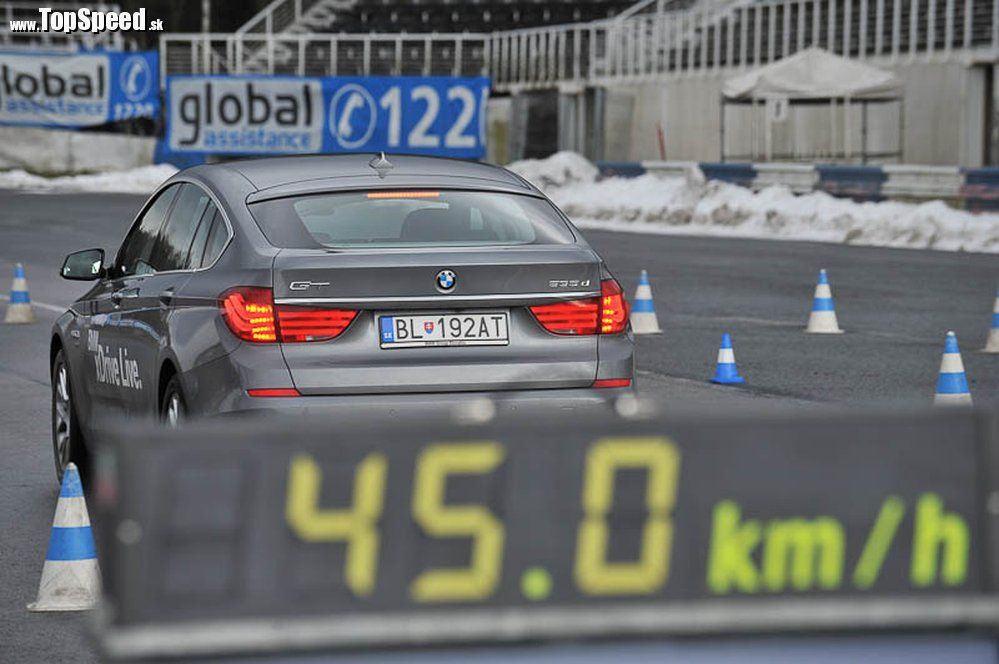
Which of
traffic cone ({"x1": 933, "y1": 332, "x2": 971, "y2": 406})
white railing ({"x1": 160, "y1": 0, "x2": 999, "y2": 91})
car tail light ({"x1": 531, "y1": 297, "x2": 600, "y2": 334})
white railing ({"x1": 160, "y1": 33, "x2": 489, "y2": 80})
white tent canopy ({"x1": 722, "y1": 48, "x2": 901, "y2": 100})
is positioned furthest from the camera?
white railing ({"x1": 160, "y1": 33, "x2": 489, "y2": 80})

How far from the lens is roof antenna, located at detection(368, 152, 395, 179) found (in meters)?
8.19

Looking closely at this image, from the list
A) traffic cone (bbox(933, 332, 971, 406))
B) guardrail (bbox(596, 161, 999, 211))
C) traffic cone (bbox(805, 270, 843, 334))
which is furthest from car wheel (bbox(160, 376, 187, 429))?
guardrail (bbox(596, 161, 999, 211))

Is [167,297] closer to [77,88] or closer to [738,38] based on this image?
[738,38]

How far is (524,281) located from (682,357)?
24.2ft

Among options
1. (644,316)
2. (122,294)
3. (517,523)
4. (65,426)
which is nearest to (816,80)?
(644,316)

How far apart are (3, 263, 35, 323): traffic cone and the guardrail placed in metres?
15.3

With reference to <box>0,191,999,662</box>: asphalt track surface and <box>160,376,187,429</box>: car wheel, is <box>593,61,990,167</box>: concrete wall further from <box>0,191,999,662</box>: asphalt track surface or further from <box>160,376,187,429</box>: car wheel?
<box>160,376,187,429</box>: car wheel

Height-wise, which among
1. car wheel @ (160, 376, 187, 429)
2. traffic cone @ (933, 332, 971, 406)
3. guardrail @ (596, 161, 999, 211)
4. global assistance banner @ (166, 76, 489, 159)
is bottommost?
traffic cone @ (933, 332, 971, 406)

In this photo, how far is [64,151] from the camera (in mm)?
49625

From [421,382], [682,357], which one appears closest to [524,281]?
[421,382]

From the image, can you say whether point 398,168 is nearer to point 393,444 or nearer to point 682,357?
point 393,444

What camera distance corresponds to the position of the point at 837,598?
117 inches

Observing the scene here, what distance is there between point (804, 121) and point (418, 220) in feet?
118

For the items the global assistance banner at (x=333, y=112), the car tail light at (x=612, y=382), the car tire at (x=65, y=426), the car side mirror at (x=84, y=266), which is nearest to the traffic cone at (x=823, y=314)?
the car tire at (x=65, y=426)
